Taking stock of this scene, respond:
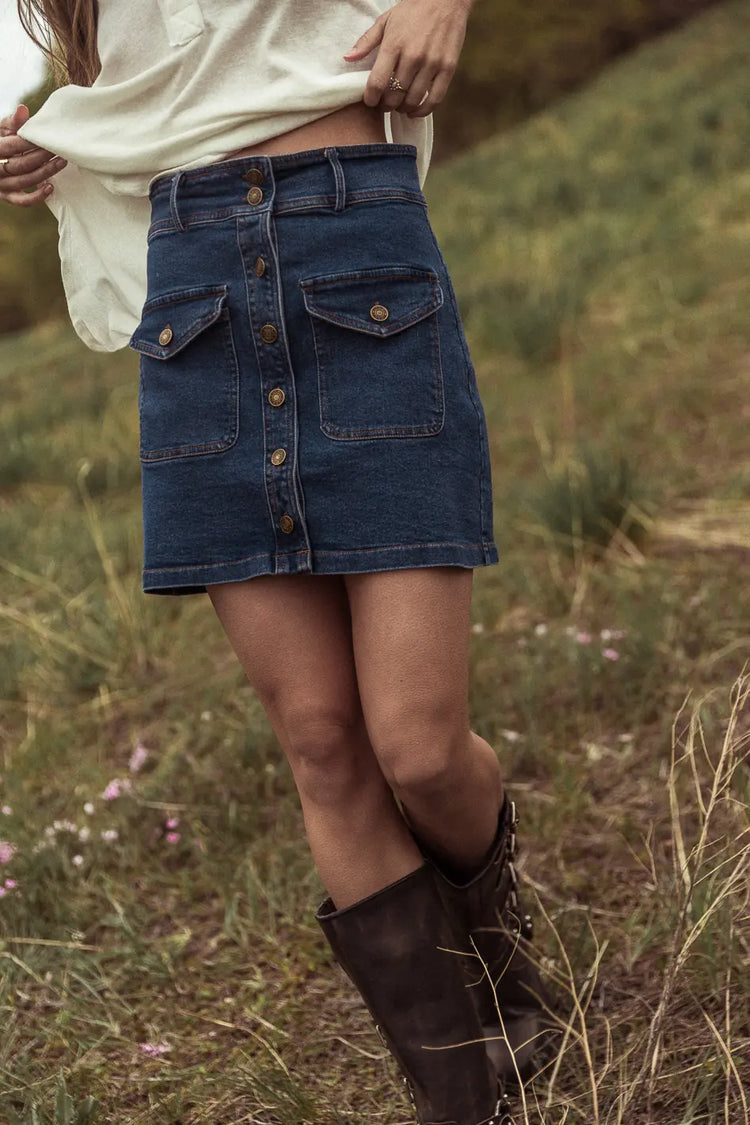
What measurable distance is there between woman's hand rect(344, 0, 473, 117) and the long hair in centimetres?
39

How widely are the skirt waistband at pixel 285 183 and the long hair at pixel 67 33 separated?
11.2 inches

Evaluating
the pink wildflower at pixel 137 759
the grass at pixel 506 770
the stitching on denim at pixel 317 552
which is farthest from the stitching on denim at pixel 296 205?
the pink wildflower at pixel 137 759

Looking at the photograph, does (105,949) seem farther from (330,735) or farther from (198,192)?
(198,192)

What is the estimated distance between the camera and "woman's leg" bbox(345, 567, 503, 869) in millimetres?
1451

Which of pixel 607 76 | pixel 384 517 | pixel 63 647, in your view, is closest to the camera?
pixel 384 517

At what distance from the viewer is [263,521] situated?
146cm

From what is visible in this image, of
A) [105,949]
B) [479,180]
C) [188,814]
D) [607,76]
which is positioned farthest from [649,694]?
[607,76]

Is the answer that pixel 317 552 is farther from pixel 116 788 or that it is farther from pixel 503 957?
pixel 116 788

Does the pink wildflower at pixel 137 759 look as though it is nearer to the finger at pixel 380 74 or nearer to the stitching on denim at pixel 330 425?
the stitching on denim at pixel 330 425

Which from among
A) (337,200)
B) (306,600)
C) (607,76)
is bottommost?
(306,600)

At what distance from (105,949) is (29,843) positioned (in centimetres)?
38

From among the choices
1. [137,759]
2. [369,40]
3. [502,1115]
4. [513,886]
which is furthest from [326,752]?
[137,759]

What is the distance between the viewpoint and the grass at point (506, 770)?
1.75 metres

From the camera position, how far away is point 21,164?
1.67 m
